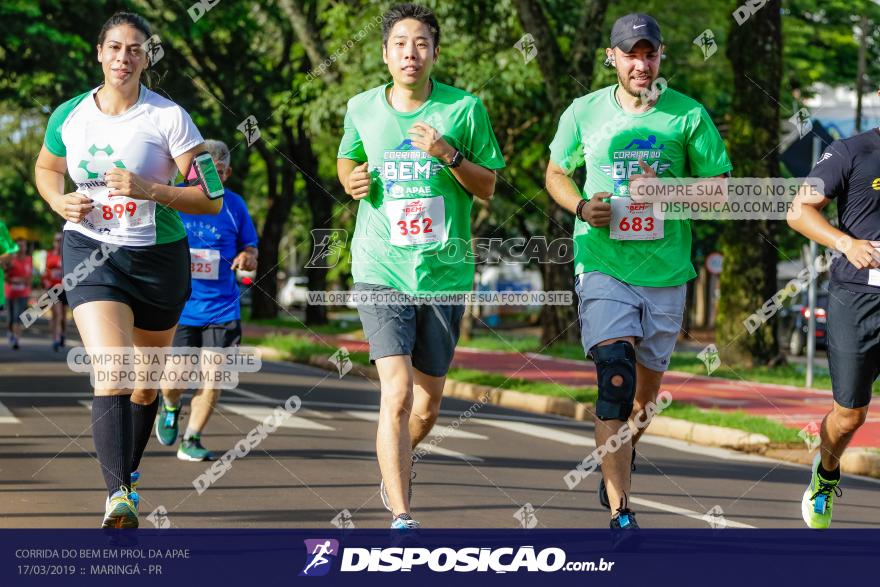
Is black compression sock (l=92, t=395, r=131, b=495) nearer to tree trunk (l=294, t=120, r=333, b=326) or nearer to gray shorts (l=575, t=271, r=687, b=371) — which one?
gray shorts (l=575, t=271, r=687, b=371)

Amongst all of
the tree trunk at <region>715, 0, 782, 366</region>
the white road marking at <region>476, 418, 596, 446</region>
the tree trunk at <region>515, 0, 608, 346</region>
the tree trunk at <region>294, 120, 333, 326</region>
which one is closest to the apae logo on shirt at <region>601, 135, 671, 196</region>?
the white road marking at <region>476, 418, 596, 446</region>

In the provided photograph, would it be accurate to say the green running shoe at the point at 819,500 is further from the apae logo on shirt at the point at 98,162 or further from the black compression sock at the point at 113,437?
the apae logo on shirt at the point at 98,162

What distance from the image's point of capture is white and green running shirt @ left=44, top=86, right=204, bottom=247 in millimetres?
5742

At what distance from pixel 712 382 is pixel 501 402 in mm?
2967

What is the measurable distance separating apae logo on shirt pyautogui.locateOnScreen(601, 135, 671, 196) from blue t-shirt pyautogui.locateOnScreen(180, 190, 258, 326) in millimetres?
3642

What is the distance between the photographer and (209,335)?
363 inches

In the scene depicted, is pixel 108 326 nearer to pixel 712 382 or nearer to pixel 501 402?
pixel 501 402

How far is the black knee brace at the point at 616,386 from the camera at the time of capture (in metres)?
5.86

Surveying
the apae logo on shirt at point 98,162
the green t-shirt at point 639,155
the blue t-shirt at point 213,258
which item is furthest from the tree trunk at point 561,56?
the apae logo on shirt at point 98,162

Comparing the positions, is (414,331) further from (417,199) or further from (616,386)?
(616,386)

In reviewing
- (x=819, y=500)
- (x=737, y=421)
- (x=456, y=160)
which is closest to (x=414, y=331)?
(x=456, y=160)

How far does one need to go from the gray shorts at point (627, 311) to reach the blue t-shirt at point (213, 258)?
3.54 metres

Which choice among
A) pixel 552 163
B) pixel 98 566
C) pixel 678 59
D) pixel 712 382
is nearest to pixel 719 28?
pixel 678 59

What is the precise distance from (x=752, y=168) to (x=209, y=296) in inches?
439
